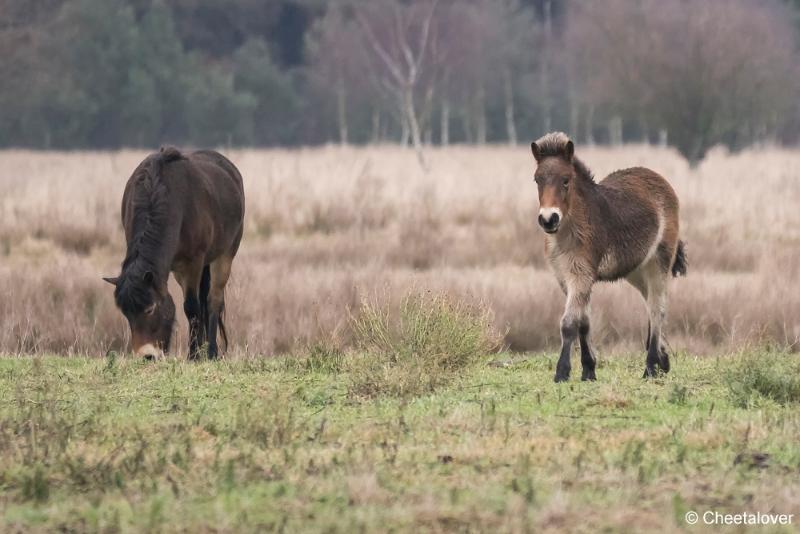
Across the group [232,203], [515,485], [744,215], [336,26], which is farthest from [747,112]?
[515,485]

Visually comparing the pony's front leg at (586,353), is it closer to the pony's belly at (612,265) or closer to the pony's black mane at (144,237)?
the pony's belly at (612,265)

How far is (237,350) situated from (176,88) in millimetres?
44575

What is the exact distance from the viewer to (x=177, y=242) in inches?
406

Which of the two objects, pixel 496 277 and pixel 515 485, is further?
pixel 496 277

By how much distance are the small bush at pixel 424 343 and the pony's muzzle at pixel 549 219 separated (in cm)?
117

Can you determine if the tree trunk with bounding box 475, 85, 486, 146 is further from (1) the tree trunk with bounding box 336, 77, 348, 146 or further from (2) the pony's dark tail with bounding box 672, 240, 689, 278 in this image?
(2) the pony's dark tail with bounding box 672, 240, 689, 278

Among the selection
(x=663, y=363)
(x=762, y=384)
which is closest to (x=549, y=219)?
(x=762, y=384)

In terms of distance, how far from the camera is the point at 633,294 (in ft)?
44.4

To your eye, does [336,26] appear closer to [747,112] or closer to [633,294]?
[747,112]

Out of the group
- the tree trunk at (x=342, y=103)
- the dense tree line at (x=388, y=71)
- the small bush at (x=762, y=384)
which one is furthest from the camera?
the tree trunk at (x=342, y=103)

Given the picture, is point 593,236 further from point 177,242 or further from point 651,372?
point 177,242

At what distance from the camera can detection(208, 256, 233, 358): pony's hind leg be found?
11281 millimetres

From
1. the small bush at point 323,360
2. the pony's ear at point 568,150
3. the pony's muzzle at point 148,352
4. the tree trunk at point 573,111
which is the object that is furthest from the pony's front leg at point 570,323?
the tree trunk at point 573,111

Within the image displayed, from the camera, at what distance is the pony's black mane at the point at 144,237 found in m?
9.56
